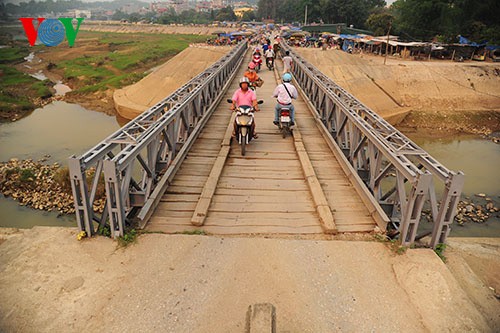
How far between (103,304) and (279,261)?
6.53 feet

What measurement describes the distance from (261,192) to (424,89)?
29.1 metres

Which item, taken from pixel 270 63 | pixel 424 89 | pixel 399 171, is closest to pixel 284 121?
pixel 399 171

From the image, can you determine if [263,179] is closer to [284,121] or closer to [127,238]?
[284,121]

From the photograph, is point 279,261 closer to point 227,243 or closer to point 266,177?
point 227,243

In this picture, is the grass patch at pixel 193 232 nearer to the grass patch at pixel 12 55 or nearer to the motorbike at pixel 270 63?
the motorbike at pixel 270 63

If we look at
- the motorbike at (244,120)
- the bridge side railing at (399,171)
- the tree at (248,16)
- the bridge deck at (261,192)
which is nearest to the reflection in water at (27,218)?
the bridge deck at (261,192)

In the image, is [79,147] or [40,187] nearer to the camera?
[40,187]

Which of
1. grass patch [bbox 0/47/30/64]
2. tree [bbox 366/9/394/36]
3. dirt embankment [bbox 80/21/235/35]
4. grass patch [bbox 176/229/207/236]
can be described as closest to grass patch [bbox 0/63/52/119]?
grass patch [bbox 0/47/30/64]

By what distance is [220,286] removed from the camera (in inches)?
157

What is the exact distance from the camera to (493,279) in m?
5.60

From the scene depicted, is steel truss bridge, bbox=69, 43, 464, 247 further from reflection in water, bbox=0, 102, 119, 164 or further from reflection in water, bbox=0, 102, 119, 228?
reflection in water, bbox=0, 102, 119, 164

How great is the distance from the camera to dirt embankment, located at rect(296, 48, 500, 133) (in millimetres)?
27266

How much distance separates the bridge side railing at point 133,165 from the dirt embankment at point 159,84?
17.0 metres

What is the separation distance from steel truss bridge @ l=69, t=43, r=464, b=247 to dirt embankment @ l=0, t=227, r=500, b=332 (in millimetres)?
495
